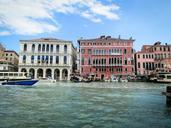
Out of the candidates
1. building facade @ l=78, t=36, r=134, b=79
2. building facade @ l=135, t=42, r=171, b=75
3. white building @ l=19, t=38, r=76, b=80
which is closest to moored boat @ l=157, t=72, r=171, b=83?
building facade @ l=78, t=36, r=134, b=79

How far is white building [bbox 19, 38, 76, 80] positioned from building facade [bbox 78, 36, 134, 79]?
4.68 meters

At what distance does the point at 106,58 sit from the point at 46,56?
17.5 m

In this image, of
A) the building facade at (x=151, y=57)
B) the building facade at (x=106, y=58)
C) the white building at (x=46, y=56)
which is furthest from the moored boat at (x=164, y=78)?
the white building at (x=46, y=56)

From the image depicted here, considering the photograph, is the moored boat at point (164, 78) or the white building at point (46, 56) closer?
the moored boat at point (164, 78)

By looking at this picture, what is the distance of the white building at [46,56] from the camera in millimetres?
63659

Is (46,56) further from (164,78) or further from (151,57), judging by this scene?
(164,78)

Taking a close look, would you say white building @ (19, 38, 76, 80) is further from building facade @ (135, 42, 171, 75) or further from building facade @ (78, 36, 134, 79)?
building facade @ (135, 42, 171, 75)

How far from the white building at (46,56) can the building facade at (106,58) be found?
184 inches

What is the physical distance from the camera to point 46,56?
211 feet

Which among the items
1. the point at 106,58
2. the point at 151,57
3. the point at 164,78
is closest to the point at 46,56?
the point at 106,58

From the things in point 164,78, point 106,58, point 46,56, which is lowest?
point 164,78

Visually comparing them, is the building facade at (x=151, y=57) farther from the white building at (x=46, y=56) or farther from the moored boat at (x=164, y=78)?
the white building at (x=46, y=56)

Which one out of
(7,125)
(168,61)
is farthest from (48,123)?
(168,61)

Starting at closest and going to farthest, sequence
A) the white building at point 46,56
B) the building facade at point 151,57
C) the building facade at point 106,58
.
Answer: the white building at point 46,56 → the building facade at point 106,58 → the building facade at point 151,57
